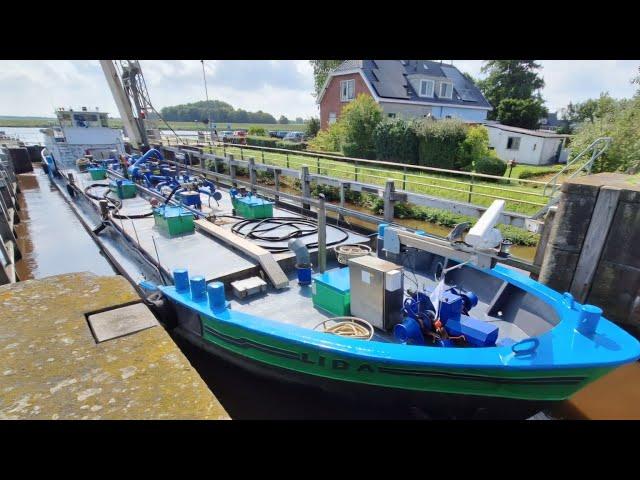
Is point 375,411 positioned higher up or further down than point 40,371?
further down

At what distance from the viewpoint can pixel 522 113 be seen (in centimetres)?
2892

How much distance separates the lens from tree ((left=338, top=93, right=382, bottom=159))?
18.8 metres

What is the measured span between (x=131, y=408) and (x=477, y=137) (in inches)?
704

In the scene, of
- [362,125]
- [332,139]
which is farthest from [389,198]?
[332,139]

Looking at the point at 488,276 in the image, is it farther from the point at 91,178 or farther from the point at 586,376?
the point at 91,178

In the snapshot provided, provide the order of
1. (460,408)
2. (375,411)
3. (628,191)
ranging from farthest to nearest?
1. (628,191)
2. (375,411)
3. (460,408)

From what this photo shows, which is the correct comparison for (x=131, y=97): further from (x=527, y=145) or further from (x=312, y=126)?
(x=527, y=145)

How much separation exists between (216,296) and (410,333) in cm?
243

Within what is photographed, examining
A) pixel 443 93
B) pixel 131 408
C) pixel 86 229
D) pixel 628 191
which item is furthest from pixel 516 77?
pixel 131 408

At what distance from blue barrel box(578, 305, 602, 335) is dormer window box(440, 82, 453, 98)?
26.7 m

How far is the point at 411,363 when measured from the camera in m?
3.35

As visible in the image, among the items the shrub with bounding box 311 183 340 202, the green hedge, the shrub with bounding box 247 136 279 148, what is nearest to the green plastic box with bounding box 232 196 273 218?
the shrub with bounding box 311 183 340 202

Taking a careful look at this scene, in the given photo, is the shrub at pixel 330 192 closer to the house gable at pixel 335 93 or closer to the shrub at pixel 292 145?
the house gable at pixel 335 93

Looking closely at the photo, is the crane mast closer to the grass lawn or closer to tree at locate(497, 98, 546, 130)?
the grass lawn
